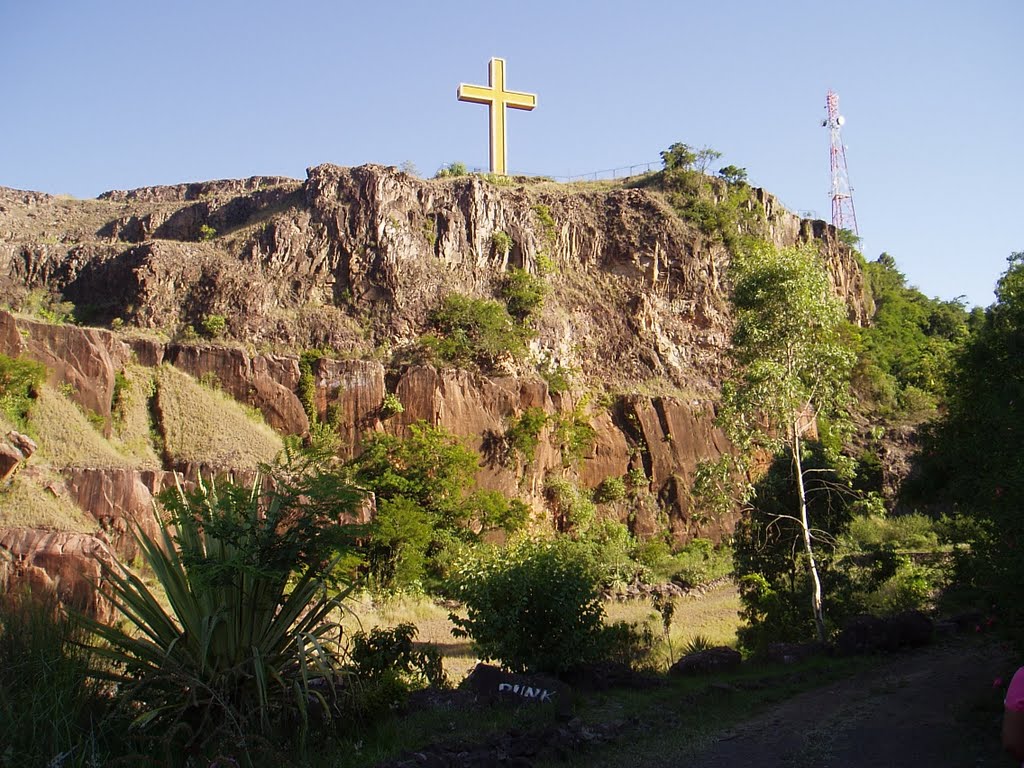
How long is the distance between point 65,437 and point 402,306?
1553cm

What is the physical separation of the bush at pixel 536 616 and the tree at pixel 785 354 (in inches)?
244

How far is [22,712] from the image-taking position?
6.25m

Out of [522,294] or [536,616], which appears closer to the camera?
[536,616]

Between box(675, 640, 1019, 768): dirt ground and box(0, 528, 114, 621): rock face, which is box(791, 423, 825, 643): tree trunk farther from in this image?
box(0, 528, 114, 621): rock face

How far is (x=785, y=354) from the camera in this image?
16.7 metres

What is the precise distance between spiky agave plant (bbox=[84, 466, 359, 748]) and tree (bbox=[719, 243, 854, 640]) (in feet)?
33.5

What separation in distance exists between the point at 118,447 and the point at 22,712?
62.1 feet

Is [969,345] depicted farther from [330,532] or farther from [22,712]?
[22,712]

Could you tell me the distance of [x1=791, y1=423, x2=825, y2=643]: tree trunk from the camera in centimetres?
1455

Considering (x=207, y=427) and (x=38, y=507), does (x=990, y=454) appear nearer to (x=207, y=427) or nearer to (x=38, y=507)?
(x=38, y=507)

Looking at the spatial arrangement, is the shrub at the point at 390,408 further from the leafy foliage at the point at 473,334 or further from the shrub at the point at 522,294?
the shrub at the point at 522,294

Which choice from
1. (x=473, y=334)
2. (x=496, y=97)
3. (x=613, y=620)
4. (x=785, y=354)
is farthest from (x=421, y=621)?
(x=496, y=97)

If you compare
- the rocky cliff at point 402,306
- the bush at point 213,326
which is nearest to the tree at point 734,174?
the rocky cliff at point 402,306

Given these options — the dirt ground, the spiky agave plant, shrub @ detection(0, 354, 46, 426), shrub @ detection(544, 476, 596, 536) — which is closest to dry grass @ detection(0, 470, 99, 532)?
shrub @ detection(0, 354, 46, 426)
